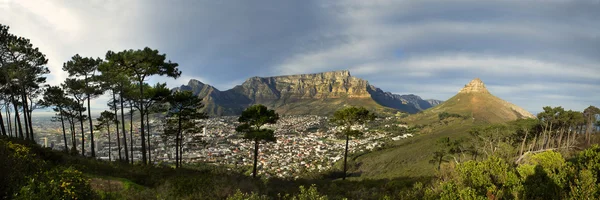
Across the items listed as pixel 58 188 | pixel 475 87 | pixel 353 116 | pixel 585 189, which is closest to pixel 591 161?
pixel 585 189

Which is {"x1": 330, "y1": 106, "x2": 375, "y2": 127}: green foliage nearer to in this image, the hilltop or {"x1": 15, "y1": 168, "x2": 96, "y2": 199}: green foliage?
the hilltop

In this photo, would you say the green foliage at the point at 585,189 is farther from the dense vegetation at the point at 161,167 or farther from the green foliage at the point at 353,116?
the green foliage at the point at 353,116

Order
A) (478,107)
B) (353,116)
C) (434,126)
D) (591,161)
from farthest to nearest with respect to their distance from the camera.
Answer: (478,107) < (434,126) < (353,116) < (591,161)

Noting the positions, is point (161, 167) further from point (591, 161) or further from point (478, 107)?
point (478, 107)

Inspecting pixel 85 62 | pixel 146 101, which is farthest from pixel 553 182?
pixel 85 62

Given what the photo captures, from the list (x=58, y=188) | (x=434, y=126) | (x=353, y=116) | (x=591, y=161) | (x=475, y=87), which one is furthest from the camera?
(x=475, y=87)

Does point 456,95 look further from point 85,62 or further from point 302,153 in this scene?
point 85,62

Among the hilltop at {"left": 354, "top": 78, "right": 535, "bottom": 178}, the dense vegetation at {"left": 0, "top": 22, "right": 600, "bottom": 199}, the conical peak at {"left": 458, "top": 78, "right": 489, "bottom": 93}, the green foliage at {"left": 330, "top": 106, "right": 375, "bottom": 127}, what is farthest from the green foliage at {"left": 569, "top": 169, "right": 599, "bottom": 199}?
the conical peak at {"left": 458, "top": 78, "right": 489, "bottom": 93}
